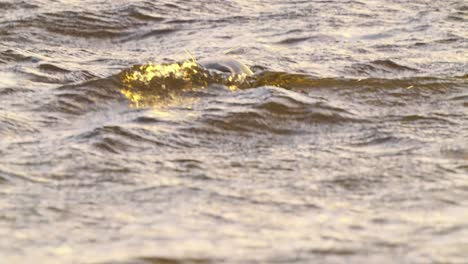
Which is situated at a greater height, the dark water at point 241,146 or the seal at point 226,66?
the seal at point 226,66

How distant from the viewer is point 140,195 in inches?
170

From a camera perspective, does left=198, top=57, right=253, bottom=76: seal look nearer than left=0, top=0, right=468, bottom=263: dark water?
No

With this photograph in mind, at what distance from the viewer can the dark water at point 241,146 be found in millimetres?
3771

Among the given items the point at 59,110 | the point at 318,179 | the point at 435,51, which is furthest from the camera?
the point at 435,51

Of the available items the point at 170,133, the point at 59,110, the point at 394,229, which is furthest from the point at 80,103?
the point at 394,229

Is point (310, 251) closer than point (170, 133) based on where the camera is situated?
Yes

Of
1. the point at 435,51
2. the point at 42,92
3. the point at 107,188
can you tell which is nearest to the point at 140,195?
the point at 107,188

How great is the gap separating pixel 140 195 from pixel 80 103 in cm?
195

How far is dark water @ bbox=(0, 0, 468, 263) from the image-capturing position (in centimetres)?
377

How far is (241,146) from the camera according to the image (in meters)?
5.29

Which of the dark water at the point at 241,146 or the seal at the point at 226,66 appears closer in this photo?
the dark water at the point at 241,146

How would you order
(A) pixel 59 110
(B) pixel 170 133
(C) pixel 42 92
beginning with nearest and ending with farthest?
(B) pixel 170 133 → (A) pixel 59 110 → (C) pixel 42 92

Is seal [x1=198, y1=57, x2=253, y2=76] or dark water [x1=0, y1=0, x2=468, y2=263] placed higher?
seal [x1=198, y1=57, x2=253, y2=76]

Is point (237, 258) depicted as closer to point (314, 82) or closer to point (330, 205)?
point (330, 205)
